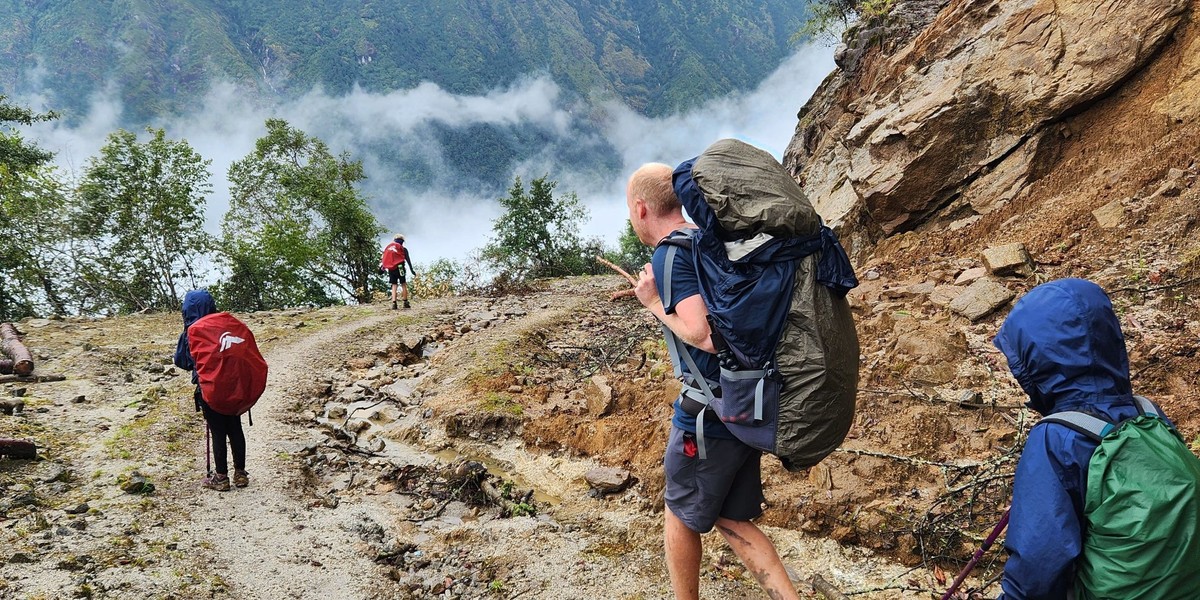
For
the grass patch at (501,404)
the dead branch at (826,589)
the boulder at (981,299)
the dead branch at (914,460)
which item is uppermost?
the boulder at (981,299)

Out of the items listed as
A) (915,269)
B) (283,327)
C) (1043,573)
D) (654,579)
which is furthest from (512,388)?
(283,327)

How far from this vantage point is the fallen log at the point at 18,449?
5452 mm

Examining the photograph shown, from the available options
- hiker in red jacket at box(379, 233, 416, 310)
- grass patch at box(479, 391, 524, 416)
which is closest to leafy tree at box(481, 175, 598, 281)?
hiker in red jacket at box(379, 233, 416, 310)

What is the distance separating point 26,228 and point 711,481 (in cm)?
2720

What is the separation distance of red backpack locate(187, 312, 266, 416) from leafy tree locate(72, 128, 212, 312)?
22.0m

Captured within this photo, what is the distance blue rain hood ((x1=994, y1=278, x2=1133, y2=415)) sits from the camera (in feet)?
5.73

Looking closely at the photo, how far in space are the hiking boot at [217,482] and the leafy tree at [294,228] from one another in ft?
84.0

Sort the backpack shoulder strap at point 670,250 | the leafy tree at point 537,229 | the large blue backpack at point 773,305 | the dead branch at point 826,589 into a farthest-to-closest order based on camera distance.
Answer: the leafy tree at point 537,229 < the dead branch at point 826,589 < the backpack shoulder strap at point 670,250 < the large blue backpack at point 773,305

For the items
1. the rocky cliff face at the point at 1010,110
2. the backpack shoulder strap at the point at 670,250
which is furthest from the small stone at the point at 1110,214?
the backpack shoulder strap at the point at 670,250

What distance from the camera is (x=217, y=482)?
5461 mm

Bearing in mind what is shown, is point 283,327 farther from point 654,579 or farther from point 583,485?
point 654,579

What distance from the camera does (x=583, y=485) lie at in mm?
5555

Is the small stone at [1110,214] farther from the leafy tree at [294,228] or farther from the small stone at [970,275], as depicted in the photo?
the leafy tree at [294,228]

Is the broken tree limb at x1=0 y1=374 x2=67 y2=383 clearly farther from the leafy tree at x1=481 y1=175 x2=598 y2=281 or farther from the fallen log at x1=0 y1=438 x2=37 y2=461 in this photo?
the leafy tree at x1=481 y1=175 x2=598 y2=281
